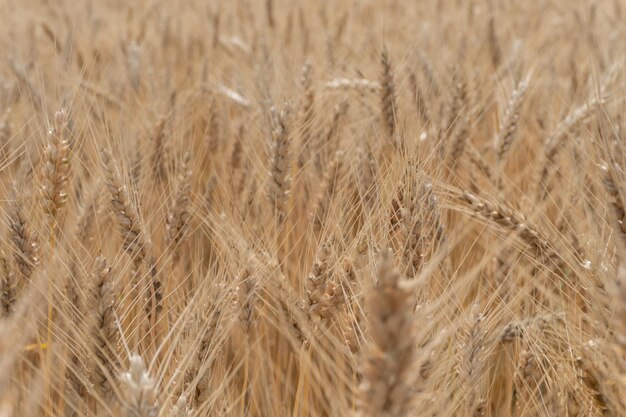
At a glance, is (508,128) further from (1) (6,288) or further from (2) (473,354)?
(1) (6,288)

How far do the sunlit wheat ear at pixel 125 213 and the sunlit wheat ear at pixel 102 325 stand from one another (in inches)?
9.4

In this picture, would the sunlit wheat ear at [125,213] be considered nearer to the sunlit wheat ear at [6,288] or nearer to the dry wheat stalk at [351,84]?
the sunlit wheat ear at [6,288]

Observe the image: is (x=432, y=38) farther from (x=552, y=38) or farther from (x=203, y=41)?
(x=203, y=41)

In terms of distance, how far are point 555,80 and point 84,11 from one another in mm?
3019

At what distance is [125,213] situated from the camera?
4.50 ft

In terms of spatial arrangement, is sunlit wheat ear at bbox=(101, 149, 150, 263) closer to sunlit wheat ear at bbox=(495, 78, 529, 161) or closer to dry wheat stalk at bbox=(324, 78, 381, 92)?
sunlit wheat ear at bbox=(495, 78, 529, 161)

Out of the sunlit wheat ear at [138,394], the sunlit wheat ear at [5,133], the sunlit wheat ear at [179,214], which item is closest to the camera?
the sunlit wheat ear at [138,394]

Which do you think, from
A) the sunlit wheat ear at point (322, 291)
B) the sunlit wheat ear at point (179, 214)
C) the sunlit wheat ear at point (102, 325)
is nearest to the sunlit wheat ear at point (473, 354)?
the sunlit wheat ear at point (322, 291)

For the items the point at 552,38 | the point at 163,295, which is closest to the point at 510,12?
the point at 552,38

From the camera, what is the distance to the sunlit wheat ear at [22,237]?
1272 mm

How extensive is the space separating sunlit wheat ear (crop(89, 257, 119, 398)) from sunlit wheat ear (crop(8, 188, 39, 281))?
0.68 ft

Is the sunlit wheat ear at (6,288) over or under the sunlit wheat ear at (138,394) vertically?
under

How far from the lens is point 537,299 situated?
1540 millimetres

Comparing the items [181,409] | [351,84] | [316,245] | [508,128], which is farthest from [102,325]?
[351,84]
